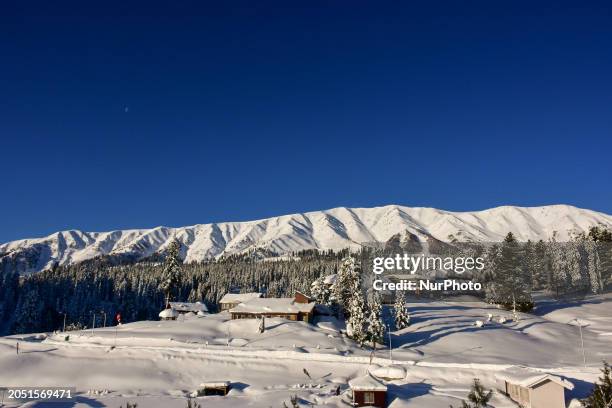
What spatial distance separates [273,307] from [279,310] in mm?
1803

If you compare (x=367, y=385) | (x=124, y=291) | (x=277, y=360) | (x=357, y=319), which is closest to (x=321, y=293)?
(x=357, y=319)

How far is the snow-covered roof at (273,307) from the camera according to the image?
80.2 m

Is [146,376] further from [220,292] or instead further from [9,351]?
[220,292]

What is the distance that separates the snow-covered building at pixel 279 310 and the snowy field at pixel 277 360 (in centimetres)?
316

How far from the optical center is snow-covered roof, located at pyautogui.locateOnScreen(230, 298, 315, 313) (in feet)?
263

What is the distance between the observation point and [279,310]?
3177 inches

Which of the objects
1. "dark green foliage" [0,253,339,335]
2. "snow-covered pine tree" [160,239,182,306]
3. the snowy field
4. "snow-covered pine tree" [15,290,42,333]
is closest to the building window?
the snowy field

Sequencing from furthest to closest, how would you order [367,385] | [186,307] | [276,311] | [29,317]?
[29,317] < [186,307] < [276,311] < [367,385]

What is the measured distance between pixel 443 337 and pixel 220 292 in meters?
104

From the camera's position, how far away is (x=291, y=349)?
59719 millimetres

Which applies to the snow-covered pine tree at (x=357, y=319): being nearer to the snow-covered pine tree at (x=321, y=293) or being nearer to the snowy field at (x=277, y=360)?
the snowy field at (x=277, y=360)

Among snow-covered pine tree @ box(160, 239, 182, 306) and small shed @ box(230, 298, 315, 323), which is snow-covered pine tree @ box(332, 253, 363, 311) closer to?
small shed @ box(230, 298, 315, 323)

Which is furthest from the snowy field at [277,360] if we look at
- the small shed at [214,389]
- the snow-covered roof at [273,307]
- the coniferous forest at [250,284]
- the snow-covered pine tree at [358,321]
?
the coniferous forest at [250,284]

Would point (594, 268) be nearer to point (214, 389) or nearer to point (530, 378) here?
point (530, 378)
